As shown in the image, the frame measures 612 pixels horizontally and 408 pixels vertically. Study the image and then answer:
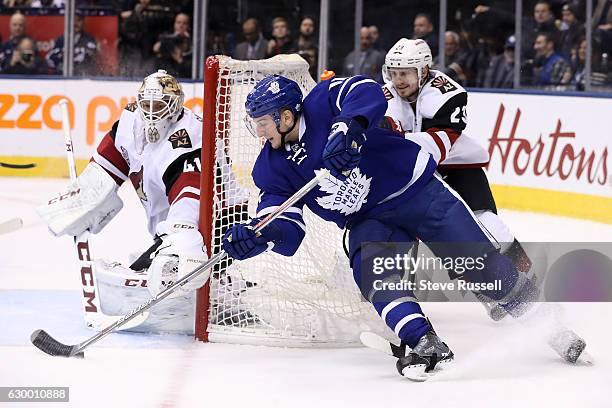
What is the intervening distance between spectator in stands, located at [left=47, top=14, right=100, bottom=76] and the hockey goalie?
Answer: 490 cm

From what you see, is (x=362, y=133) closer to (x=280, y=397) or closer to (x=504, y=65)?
(x=280, y=397)

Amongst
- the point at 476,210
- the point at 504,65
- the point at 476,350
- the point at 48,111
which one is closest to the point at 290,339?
the point at 476,350

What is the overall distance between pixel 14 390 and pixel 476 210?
184 centimetres

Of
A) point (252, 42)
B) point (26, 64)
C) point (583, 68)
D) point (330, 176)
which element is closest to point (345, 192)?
point (330, 176)

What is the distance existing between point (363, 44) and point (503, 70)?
1109mm

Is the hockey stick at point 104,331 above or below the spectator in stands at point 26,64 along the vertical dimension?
below

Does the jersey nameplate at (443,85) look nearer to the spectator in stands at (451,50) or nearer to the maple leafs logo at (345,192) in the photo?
the maple leafs logo at (345,192)

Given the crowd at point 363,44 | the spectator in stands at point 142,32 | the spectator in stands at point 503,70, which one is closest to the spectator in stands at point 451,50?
the crowd at point 363,44

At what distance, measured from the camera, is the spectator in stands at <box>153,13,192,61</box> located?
892cm

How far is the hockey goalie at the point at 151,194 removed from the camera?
156 inches

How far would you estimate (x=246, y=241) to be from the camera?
3.42 meters

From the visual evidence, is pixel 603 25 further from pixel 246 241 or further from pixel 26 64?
pixel 246 241

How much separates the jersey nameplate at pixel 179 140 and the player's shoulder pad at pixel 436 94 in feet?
2.76

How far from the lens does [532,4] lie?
8.02m
